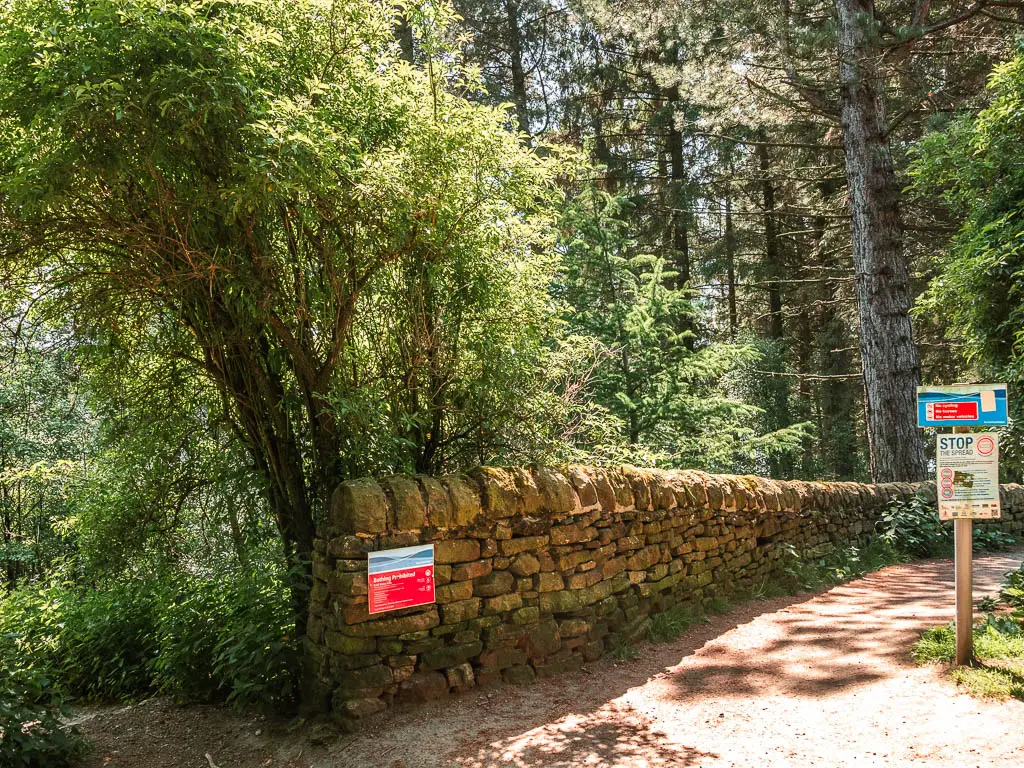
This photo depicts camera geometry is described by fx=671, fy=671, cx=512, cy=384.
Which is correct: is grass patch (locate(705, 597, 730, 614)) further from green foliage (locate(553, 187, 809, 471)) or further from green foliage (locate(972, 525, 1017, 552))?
→ green foliage (locate(972, 525, 1017, 552))

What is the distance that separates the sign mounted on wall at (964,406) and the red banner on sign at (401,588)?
3145 millimetres

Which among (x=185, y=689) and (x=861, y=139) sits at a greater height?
(x=861, y=139)

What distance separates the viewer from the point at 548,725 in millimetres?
3959

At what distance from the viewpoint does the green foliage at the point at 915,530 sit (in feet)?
30.4

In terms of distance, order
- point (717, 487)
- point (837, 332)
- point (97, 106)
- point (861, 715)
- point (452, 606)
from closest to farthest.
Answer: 1. point (97, 106)
2. point (861, 715)
3. point (452, 606)
4. point (717, 487)
5. point (837, 332)

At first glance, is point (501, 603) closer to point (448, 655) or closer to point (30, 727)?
point (448, 655)

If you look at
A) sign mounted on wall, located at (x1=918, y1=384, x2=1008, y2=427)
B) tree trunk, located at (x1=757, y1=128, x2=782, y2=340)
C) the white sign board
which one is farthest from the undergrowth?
tree trunk, located at (x1=757, y1=128, x2=782, y2=340)

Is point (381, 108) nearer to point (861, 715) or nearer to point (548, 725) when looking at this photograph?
point (548, 725)

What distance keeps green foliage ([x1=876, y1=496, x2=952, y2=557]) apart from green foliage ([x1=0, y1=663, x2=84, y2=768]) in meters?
9.37

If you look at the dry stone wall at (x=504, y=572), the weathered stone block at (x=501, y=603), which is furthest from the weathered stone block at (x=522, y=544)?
Answer: the weathered stone block at (x=501, y=603)

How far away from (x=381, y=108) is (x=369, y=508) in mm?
2620

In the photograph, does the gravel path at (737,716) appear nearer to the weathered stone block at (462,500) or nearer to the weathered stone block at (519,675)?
the weathered stone block at (519,675)

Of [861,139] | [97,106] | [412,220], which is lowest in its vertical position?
[412,220]

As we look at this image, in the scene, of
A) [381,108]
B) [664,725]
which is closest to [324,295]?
[381,108]
